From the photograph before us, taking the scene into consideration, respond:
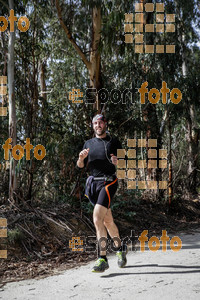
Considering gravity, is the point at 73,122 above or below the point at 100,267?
above

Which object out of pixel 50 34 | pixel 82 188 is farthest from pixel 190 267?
pixel 50 34

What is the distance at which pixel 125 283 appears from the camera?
13.1ft

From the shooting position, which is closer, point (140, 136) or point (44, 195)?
point (44, 195)

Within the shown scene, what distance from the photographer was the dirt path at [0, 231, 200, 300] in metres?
3.62

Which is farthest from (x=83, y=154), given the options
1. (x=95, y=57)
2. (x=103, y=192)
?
(x=95, y=57)

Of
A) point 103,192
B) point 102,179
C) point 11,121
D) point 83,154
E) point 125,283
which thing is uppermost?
point 11,121

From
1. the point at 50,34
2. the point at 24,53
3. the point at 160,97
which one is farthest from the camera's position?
the point at 50,34

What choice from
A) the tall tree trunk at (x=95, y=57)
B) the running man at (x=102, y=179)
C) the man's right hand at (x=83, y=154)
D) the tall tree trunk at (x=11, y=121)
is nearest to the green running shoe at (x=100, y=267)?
the running man at (x=102, y=179)

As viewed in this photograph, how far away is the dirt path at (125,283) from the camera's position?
11.9 feet

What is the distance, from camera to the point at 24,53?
857 centimetres

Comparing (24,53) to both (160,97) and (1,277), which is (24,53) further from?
(1,277)

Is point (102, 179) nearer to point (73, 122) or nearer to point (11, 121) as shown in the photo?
point (11, 121)

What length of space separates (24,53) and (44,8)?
1821 mm

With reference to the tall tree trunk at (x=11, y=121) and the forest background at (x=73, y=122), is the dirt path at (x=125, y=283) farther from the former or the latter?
the tall tree trunk at (x=11, y=121)
